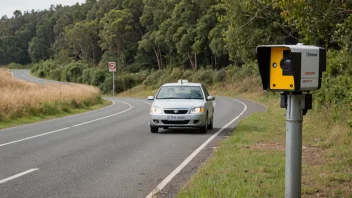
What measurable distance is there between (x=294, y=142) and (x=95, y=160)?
6415 mm

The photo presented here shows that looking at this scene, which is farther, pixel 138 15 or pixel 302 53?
pixel 138 15

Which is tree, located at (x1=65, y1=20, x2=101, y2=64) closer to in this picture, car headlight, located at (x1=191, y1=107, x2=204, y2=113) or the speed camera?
car headlight, located at (x1=191, y1=107, x2=204, y2=113)

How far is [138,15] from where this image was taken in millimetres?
86375

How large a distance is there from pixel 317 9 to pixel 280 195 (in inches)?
177

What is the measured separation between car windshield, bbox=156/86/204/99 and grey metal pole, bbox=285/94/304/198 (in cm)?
1185

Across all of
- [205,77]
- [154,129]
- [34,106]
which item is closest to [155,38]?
[205,77]

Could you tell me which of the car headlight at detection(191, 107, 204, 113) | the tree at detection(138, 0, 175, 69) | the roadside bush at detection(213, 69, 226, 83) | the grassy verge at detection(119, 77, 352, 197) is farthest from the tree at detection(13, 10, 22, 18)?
the grassy verge at detection(119, 77, 352, 197)

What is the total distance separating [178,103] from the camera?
53.2 feet

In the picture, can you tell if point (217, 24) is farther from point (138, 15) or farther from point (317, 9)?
point (317, 9)

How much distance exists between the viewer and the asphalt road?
8.00 m

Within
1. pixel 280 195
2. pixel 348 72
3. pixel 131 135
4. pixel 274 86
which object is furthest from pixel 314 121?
pixel 274 86

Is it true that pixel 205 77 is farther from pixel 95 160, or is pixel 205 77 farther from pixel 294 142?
pixel 294 142

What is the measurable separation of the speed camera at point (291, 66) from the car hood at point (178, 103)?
10.7 metres

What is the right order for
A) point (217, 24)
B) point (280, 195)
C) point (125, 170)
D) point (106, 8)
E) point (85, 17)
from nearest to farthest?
point (280, 195) < point (125, 170) < point (217, 24) < point (106, 8) < point (85, 17)
